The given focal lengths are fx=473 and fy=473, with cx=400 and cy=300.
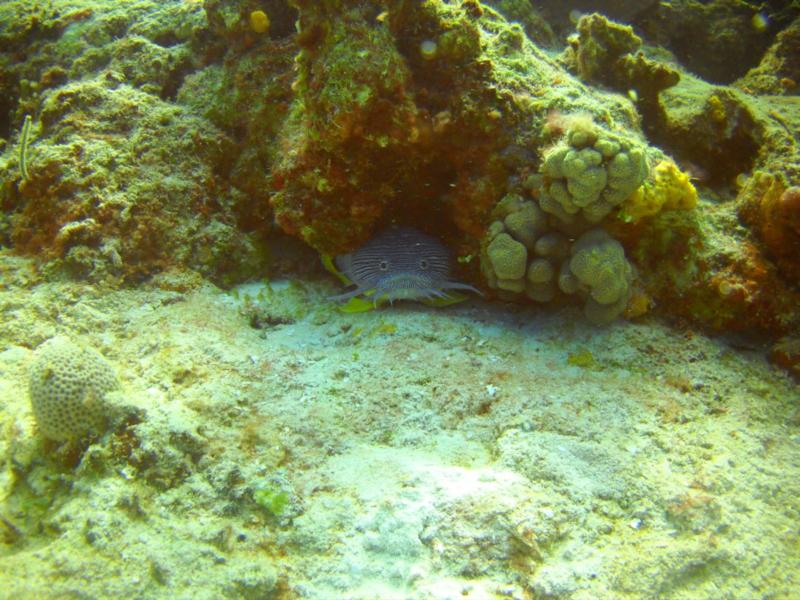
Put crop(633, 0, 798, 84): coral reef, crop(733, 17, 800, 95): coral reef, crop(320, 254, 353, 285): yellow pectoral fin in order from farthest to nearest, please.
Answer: crop(633, 0, 798, 84): coral reef → crop(733, 17, 800, 95): coral reef → crop(320, 254, 353, 285): yellow pectoral fin

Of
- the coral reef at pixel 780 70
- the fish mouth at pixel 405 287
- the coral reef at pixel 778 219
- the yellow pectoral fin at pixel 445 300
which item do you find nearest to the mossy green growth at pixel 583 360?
the yellow pectoral fin at pixel 445 300

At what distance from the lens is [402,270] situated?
417 cm

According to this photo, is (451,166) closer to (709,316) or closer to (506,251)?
(506,251)

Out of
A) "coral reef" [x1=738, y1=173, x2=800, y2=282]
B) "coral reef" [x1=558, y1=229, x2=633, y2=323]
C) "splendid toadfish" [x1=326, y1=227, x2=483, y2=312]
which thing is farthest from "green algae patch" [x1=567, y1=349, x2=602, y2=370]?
"coral reef" [x1=738, y1=173, x2=800, y2=282]

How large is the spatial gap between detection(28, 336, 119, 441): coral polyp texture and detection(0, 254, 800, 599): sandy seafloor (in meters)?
0.13

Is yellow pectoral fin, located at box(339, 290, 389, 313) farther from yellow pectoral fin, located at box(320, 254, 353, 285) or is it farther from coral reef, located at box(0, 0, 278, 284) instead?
coral reef, located at box(0, 0, 278, 284)

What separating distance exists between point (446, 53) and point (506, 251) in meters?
1.56

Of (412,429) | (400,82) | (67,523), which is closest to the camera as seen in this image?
(67,523)

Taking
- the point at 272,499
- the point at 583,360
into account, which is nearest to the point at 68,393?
the point at 272,499

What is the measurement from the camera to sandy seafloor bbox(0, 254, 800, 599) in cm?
223

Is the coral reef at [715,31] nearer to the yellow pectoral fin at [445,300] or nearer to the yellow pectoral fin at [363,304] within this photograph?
the yellow pectoral fin at [445,300]

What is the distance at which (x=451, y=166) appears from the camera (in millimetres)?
3982

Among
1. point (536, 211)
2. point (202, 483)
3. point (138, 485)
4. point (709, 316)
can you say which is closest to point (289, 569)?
point (202, 483)

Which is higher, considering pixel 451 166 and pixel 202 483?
pixel 451 166
